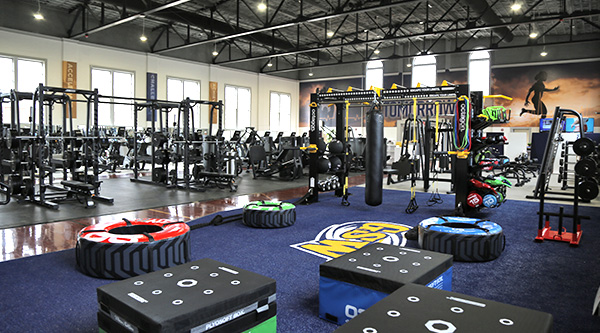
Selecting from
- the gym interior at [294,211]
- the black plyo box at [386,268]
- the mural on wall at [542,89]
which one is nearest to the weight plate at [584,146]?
the gym interior at [294,211]

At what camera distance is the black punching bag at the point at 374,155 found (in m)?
5.18

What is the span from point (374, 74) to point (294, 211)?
1787 cm

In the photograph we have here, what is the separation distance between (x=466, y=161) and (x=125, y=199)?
6.16m

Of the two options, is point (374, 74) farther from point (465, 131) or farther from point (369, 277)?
point (369, 277)

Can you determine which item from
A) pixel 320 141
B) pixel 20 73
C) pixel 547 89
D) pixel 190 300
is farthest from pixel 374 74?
pixel 190 300

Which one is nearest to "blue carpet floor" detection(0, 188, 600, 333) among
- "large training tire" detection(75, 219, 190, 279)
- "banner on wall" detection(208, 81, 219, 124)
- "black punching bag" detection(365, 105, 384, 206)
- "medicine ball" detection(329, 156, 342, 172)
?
"large training tire" detection(75, 219, 190, 279)

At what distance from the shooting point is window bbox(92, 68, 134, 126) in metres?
16.1

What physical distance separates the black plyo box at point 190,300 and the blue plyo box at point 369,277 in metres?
0.58

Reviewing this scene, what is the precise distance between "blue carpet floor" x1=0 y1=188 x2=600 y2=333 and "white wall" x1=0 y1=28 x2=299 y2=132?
12.3 m

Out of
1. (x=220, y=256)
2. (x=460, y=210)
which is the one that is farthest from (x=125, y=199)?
(x=460, y=210)

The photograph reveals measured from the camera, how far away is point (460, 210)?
6207mm

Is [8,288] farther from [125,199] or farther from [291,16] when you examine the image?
[291,16]

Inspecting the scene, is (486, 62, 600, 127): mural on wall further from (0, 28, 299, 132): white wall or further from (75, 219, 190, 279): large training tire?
(75, 219, 190, 279): large training tire

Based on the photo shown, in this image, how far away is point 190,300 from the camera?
189 centimetres
